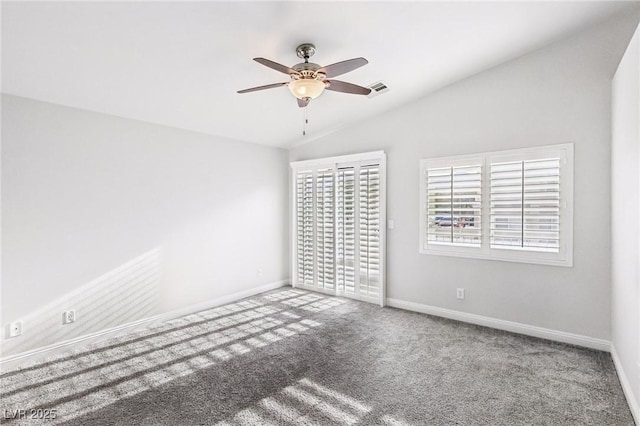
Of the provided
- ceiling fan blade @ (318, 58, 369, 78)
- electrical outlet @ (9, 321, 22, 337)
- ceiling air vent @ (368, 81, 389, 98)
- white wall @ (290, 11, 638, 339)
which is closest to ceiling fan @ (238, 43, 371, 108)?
ceiling fan blade @ (318, 58, 369, 78)

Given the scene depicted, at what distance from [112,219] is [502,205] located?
4279 mm

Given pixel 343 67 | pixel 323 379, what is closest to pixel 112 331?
pixel 323 379

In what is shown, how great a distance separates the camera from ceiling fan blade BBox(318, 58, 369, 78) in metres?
2.32

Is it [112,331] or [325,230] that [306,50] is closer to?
[325,230]

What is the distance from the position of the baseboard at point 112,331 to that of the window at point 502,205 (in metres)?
2.78

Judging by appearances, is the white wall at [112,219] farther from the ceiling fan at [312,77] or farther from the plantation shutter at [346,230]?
the ceiling fan at [312,77]

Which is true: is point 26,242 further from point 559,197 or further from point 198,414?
point 559,197

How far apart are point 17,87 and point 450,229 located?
454 cm

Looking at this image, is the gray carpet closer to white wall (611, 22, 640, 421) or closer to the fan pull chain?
white wall (611, 22, 640, 421)

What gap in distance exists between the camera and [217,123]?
421 cm

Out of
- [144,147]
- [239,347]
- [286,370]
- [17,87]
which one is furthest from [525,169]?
[17,87]

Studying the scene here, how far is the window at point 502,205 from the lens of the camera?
335cm

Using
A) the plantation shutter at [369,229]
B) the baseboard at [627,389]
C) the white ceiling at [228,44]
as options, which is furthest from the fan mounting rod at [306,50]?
the baseboard at [627,389]

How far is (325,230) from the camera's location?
5.16 m
